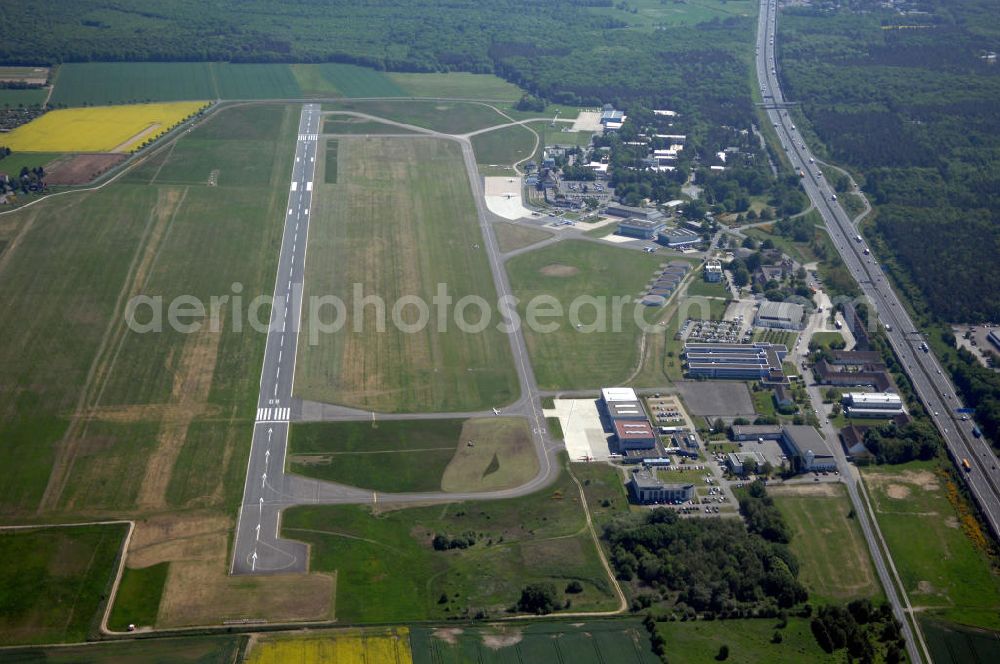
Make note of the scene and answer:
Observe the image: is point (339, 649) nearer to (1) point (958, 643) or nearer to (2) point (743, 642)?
(2) point (743, 642)

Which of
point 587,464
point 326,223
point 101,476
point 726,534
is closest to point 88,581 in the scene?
point 101,476

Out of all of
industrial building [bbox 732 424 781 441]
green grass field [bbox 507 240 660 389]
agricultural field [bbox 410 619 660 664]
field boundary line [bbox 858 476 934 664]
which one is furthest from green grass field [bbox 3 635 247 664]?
industrial building [bbox 732 424 781 441]

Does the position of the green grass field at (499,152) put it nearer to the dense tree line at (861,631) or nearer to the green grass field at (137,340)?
the green grass field at (137,340)

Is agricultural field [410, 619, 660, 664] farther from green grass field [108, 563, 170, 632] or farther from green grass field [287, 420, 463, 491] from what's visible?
green grass field [108, 563, 170, 632]

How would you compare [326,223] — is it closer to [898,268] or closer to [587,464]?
[587,464]

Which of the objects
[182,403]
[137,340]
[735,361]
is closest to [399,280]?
[137,340]
